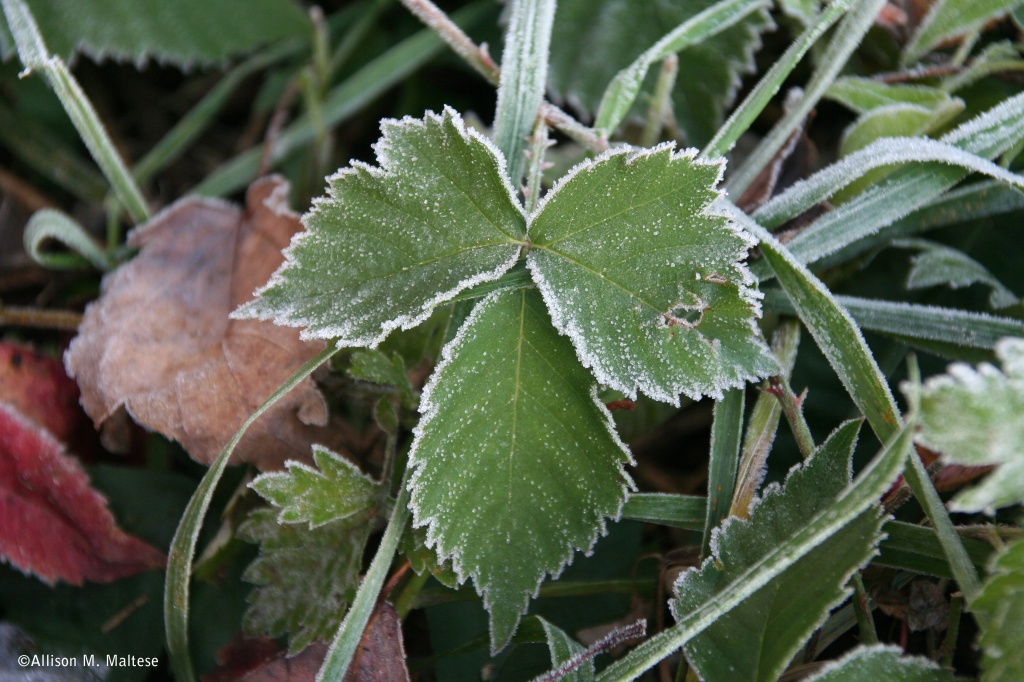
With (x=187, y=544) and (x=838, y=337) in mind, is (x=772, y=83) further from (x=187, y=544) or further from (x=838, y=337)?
(x=187, y=544)

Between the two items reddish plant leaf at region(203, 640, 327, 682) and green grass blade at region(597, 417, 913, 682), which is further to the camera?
reddish plant leaf at region(203, 640, 327, 682)

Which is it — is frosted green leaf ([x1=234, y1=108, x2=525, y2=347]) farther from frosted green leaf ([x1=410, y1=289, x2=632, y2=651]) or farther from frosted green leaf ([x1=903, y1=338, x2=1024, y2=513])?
frosted green leaf ([x1=903, y1=338, x2=1024, y2=513])

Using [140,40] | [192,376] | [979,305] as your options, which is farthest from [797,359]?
[140,40]

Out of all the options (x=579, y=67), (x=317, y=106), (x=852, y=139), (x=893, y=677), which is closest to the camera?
(x=893, y=677)

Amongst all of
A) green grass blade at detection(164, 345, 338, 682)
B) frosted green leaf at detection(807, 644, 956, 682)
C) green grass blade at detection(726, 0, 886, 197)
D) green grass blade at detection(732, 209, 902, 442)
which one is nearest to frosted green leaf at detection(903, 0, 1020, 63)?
green grass blade at detection(726, 0, 886, 197)

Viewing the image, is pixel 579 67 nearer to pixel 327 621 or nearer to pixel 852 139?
pixel 852 139
